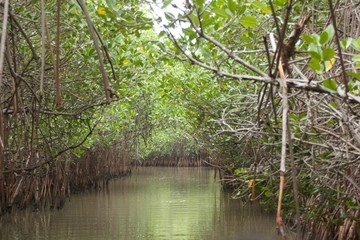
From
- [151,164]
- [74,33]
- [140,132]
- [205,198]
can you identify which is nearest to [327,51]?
[74,33]

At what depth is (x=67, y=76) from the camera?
6930 millimetres

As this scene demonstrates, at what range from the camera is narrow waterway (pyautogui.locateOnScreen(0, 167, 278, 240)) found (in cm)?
805

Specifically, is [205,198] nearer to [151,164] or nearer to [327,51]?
[327,51]

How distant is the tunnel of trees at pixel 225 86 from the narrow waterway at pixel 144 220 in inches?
19.7

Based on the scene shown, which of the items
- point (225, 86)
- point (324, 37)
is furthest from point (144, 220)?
point (324, 37)

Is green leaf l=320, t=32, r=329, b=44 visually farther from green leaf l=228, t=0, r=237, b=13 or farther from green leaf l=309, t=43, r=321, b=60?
green leaf l=228, t=0, r=237, b=13

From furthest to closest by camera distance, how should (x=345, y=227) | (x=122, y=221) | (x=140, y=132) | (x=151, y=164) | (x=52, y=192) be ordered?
(x=151, y=164) < (x=140, y=132) < (x=52, y=192) < (x=122, y=221) < (x=345, y=227)

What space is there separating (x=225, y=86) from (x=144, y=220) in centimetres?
335

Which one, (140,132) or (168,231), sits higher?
(140,132)

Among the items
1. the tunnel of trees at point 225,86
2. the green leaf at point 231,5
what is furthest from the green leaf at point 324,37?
the green leaf at point 231,5

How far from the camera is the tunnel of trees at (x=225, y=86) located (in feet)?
5.54

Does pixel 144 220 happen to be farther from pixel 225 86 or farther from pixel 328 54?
pixel 328 54

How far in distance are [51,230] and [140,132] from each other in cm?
1164

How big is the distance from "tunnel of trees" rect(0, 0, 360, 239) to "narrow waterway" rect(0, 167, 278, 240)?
50 centimetres
